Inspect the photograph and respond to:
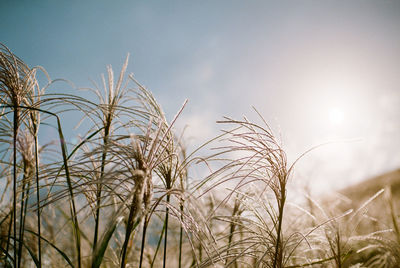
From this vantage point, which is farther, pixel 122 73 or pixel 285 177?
pixel 122 73

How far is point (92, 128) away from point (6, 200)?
0.90m

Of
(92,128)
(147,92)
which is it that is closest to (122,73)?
(147,92)

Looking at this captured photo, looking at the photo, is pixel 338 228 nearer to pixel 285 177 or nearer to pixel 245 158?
pixel 285 177

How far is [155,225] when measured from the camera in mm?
2240

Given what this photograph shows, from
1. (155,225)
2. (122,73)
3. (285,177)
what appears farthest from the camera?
(155,225)

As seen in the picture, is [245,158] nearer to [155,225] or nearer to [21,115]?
[21,115]

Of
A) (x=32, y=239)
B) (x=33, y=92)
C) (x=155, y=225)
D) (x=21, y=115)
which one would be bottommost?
(x=32, y=239)

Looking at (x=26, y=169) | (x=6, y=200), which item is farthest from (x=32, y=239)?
(x=26, y=169)

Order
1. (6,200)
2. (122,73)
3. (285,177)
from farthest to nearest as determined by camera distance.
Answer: (6,200) < (122,73) < (285,177)

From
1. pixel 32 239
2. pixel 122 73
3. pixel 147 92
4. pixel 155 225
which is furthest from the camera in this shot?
pixel 155 225

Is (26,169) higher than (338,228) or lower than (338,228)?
higher

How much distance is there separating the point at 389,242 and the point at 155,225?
1.69 m

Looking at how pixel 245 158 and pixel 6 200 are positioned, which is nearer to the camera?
pixel 245 158

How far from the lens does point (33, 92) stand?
3.60 feet
